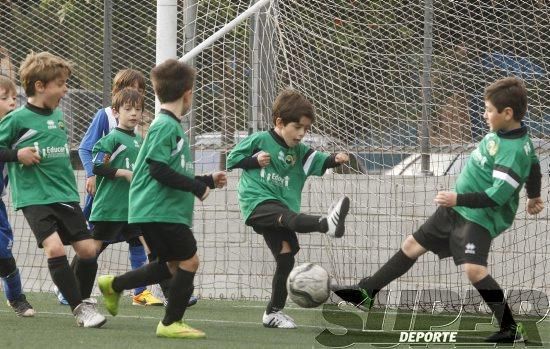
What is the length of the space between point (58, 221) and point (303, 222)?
1.44 m

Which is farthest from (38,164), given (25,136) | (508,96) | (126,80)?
(508,96)

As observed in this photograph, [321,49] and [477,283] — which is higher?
[321,49]

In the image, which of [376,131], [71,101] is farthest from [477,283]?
[71,101]

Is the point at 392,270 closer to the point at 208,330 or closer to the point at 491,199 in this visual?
the point at 491,199

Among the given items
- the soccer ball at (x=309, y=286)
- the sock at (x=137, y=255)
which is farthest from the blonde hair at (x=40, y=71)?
the sock at (x=137, y=255)

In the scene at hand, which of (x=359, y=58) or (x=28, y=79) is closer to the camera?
(x=28, y=79)

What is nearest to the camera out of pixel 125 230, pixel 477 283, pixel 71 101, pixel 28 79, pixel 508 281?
pixel 477 283

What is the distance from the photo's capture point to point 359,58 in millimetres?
9383

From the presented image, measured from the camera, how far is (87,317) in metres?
7.39

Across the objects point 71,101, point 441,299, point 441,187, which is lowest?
point 441,299

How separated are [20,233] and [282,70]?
3.20 metres

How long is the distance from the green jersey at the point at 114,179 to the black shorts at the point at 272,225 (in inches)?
49.2

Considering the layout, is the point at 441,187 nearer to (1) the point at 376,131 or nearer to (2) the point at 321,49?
(1) the point at 376,131

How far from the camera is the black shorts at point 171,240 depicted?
6.93m
